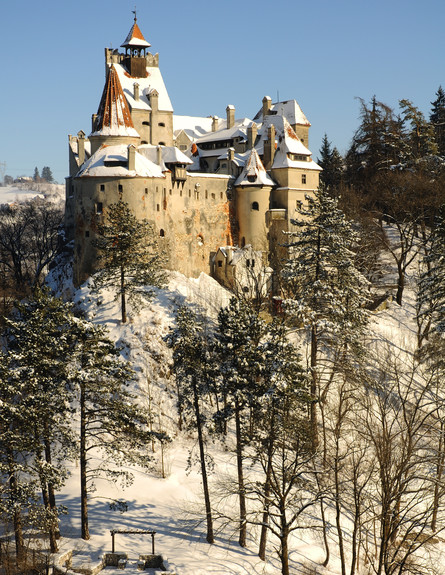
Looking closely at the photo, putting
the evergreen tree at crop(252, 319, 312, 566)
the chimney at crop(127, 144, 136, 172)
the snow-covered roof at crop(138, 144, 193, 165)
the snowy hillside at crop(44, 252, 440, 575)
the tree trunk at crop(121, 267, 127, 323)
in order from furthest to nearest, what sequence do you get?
the snow-covered roof at crop(138, 144, 193, 165)
the chimney at crop(127, 144, 136, 172)
the tree trunk at crop(121, 267, 127, 323)
the snowy hillside at crop(44, 252, 440, 575)
the evergreen tree at crop(252, 319, 312, 566)

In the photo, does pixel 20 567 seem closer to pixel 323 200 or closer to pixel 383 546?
pixel 383 546

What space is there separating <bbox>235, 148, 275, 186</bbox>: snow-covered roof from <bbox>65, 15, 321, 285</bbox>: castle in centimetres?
10

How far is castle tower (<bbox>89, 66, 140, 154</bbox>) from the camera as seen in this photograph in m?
53.6

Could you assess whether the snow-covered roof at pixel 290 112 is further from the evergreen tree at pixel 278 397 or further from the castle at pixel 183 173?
the evergreen tree at pixel 278 397

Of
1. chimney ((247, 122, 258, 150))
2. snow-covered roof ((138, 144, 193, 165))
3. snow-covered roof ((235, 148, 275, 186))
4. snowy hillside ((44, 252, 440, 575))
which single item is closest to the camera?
snowy hillside ((44, 252, 440, 575))

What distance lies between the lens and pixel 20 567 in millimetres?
25594

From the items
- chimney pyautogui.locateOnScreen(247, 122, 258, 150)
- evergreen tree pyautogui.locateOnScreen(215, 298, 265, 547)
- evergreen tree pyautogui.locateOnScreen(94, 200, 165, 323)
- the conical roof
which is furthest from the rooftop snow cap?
evergreen tree pyautogui.locateOnScreen(215, 298, 265, 547)

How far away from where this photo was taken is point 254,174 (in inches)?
2311

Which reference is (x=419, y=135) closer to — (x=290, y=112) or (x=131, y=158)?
(x=290, y=112)

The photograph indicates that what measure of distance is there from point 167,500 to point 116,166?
88.8 feet

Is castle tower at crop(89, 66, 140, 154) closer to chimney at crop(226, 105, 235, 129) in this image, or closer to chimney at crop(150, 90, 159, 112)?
chimney at crop(150, 90, 159, 112)

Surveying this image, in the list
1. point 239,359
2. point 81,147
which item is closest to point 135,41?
point 81,147

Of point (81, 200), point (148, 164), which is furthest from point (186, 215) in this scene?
point (81, 200)

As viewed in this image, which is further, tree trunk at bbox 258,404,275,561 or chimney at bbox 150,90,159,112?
chimney at bbox 150,90,159,112
